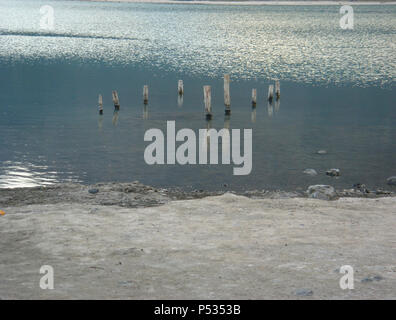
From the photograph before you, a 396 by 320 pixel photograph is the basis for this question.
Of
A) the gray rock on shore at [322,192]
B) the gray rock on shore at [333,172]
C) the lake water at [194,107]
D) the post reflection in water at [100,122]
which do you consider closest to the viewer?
the gray rock on shore at [322,192]

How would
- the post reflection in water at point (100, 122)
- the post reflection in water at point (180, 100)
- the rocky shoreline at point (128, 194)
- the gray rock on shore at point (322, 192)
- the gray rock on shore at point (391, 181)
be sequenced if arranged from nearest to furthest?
the rocky shoreline at point (128, 194) < the gray rock on shore at point (322, 192) < the gray rock on shore at point (391, 181) < the post reflection in water at point (100, 122) < the post reflection in water at point (180, 100)

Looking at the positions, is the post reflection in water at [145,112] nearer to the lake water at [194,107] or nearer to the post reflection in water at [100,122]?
the lake water at [194,107]

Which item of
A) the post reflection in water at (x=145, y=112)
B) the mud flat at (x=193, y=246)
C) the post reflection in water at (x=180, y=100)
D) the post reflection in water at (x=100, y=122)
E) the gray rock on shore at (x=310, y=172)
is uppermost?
the post reflection in water at (x=180, y=100)

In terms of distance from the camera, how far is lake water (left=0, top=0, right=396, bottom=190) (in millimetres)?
28859

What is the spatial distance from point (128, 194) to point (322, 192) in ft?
25.1

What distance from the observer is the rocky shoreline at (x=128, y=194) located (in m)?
21.7

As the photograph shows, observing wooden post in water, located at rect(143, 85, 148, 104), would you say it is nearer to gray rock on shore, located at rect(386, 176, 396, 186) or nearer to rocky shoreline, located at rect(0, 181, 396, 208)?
rocky shoreline, located at rect(0, 181, 396, 208)

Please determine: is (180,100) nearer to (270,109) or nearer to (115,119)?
(270,109)

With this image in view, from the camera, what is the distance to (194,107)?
47312 mm

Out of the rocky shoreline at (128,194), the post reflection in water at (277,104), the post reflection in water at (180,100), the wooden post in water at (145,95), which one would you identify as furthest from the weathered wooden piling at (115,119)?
the rocky shoreline at (128,194)

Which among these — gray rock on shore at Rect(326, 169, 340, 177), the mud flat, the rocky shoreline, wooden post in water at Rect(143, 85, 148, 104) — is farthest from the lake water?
the mud flat

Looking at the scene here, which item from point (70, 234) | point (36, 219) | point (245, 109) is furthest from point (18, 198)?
point (245, 109)

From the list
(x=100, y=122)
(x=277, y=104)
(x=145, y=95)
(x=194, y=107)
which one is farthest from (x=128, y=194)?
(x=277, y=104)
